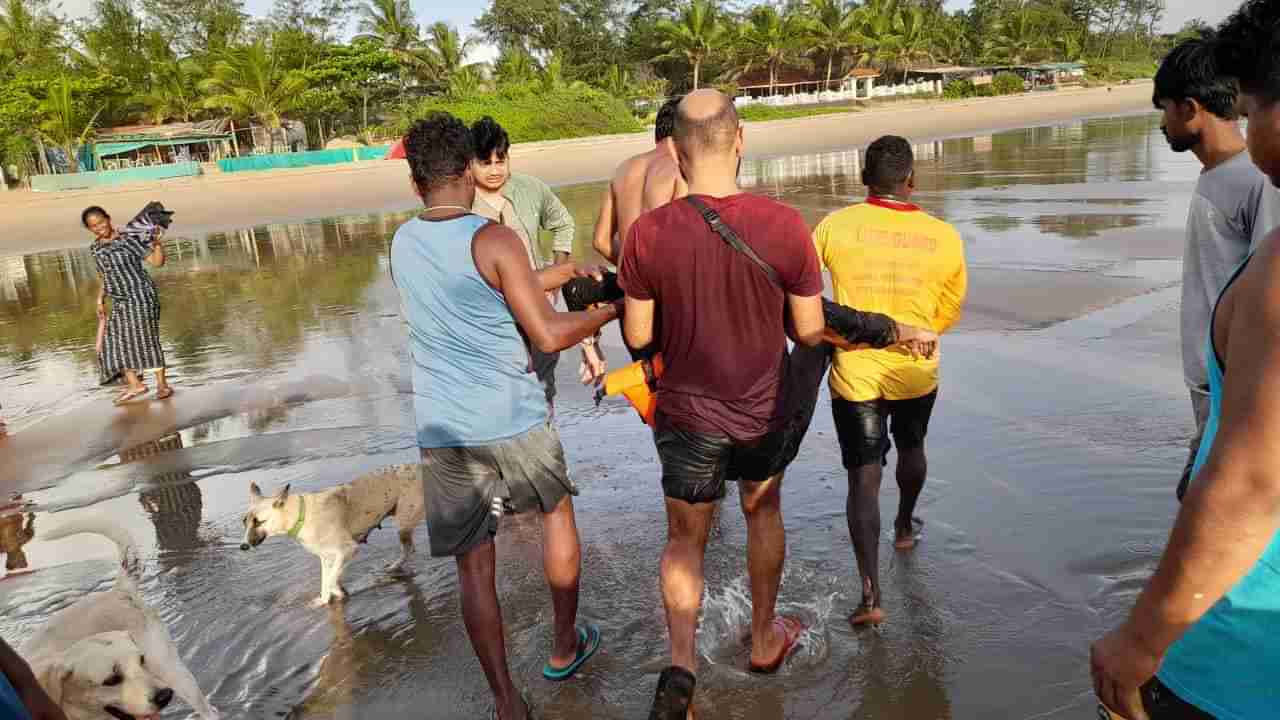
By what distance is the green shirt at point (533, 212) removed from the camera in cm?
510

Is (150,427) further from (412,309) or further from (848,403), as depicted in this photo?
(848,403)

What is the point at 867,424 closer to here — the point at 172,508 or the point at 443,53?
the point at 172,508

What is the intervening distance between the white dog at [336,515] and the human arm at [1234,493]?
12.5ft

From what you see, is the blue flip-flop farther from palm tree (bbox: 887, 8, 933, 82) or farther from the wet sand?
palm tree (bbox: 887, 8, 933, 82)

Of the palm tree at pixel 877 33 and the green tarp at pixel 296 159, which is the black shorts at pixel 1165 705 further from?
the palm tree at pixel 877 33

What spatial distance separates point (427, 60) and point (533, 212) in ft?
170

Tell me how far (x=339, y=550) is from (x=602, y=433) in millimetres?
2507

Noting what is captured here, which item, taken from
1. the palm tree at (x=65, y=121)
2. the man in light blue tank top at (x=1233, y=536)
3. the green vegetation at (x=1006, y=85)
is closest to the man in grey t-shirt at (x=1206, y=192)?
the man in light blue tank top at (x=1233, y=536)

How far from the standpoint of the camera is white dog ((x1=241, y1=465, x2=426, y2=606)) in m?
4.47

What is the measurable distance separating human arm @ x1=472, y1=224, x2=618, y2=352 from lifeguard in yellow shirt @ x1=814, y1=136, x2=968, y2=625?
4.29 ft

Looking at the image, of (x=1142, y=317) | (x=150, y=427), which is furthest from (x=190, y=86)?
(x=1142, y=317)

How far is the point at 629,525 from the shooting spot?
5137 millimetres

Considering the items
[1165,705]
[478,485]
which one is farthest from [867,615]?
[1165,705]

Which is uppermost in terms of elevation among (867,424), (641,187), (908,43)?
(908,43)
